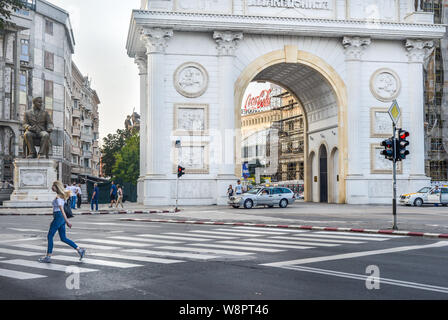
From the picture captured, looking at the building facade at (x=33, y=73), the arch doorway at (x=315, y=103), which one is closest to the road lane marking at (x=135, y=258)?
the arch doorway at (x=315, y=103)

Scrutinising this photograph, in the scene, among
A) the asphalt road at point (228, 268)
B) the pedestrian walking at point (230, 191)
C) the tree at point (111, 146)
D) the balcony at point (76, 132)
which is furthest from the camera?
the tree at point (111, 146)

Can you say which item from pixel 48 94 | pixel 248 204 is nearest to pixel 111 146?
pixel 48 94

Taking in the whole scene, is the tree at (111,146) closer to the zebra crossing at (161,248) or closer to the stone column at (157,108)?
the stone column at (157,108)

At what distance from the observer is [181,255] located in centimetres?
1191

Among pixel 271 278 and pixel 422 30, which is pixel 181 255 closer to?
pixel 271 278

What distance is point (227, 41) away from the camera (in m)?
38.3

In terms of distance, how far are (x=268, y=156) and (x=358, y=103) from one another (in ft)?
189

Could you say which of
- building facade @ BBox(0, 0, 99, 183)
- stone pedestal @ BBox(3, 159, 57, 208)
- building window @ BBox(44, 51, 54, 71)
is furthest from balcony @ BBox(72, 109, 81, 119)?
stone pedestal @ BBox(3, 159, 57, 208)

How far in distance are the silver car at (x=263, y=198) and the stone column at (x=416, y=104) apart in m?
10.2

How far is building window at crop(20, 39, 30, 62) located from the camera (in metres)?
58.5

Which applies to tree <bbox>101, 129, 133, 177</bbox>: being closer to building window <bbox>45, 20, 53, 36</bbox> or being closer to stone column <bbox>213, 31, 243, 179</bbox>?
building window <bbox>45, 20, 53, 36</bbox>

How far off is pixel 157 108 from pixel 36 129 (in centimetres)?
782

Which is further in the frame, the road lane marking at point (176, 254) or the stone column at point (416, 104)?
the stone column at point (416, 104)

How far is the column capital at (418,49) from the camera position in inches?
1604
